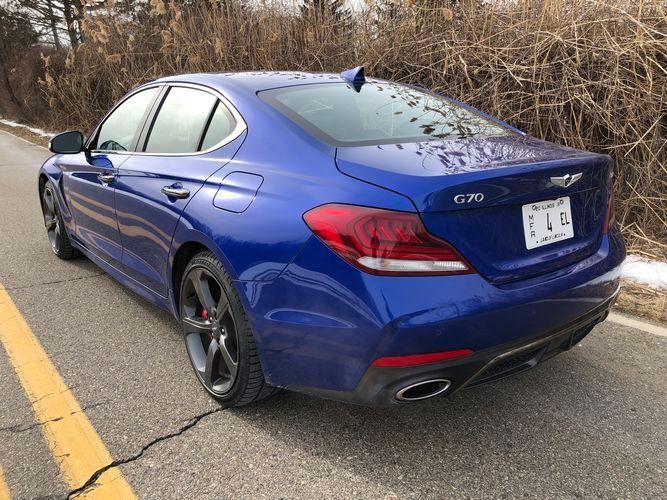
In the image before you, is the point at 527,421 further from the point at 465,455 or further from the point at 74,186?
the point at 74,186

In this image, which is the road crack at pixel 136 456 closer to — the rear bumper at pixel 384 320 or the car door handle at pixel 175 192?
the rear bumper at pixel 384 320

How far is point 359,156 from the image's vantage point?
2.09 meters

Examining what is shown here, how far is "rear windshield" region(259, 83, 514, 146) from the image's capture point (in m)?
2.39

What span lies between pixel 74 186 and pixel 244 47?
17.9 feet

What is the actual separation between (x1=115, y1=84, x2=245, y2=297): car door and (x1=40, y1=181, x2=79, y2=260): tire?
1623mm

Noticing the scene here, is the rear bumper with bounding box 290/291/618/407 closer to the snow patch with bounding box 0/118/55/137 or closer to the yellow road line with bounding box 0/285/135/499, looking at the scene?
the yellow road line with bounding box 0/285/135/499

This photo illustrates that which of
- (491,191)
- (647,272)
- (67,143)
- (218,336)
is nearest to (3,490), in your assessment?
(218,336)

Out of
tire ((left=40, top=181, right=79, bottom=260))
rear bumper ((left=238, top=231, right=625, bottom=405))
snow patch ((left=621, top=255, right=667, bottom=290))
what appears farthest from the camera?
tire ((left=40, top=181, right=79, bottom=260))

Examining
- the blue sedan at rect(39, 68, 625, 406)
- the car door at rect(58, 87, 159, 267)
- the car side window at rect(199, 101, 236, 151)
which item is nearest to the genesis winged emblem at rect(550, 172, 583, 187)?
the blue sedan at rect(39, 68, 625, 406)

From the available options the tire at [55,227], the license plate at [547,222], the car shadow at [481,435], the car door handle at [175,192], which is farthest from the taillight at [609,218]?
the tire at [55,227]

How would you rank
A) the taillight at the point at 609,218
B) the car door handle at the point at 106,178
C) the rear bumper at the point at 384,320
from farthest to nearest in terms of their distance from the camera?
the car door handle at the point at 106,178 → the taillight at the point at 609,218 → the rear bumper at the point at 384,320

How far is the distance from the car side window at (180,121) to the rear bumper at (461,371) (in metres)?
1.46

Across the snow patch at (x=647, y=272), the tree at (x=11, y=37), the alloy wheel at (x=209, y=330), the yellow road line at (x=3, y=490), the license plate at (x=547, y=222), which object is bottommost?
the snow patch at (x=647, y=272)

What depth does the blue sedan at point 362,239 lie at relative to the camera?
72.1 inches
